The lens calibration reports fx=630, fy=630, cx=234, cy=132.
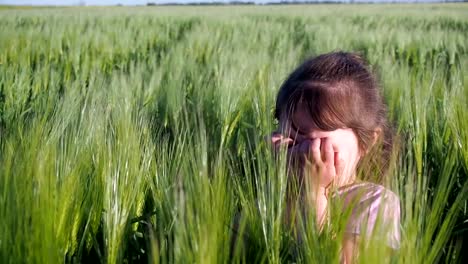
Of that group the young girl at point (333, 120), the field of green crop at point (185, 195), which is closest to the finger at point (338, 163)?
the young girl at point (333, 120)

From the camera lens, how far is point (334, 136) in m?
1.37

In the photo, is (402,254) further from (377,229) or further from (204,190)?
(204,190)

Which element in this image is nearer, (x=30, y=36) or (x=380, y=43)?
(x=380, y=43)

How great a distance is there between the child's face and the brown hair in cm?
1

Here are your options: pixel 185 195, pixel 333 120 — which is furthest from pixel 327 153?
pixel 185 195

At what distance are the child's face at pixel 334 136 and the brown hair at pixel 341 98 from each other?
0.04 feet

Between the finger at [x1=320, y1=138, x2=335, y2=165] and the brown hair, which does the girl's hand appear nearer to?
the finger at [x1=320, y1=138, x2=335, y2=165]

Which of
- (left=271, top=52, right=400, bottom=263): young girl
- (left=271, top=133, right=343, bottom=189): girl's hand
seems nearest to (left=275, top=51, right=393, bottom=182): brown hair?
(left=271, top=52, right=400, bottom=263): young girl

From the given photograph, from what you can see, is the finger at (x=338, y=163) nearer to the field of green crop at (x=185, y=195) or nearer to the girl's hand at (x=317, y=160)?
the girl's hand at (x=317, y=160)

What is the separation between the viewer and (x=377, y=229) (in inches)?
30.9

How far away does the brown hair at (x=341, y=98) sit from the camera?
1.38 metres

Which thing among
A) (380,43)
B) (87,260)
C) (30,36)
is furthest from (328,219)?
(30,36)

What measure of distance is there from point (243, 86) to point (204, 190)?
1325 millimetres

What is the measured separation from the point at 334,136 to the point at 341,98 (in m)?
0.09
